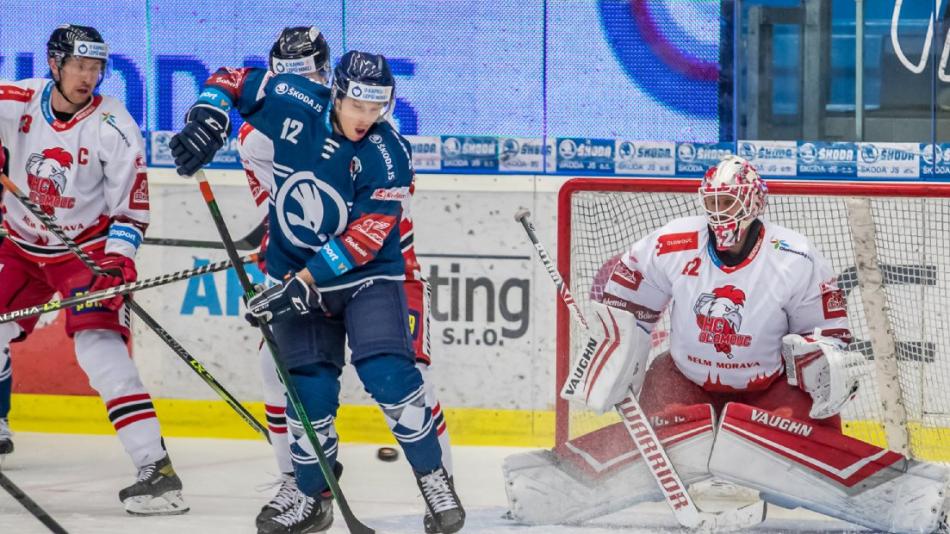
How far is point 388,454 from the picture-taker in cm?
492

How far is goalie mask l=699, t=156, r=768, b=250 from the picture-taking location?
3844 millimetres

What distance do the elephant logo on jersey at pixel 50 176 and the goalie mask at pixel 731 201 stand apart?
1.68 meters

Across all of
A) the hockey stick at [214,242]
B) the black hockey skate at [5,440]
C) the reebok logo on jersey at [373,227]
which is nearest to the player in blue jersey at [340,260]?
the reebok logo on jersey at [373,227]

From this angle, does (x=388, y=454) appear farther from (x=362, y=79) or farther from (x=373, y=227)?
(x=362, y=79)

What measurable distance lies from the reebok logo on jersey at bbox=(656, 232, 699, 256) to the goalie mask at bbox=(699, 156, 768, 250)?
0.20 ft

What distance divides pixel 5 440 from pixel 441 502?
1.70 meters

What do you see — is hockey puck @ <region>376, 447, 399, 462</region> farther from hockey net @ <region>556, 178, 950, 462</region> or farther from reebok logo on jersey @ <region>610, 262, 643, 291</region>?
reebok logo on jersey @ <region>610, 262, 643, 291</region>

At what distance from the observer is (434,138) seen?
206 inches

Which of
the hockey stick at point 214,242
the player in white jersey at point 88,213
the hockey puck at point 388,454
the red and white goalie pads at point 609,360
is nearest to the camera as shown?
the red and white goalie pads at point 609,360

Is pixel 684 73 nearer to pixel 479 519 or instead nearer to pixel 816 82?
pixel 816 82

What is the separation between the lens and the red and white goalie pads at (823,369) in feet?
12.2

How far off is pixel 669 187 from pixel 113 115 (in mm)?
1525

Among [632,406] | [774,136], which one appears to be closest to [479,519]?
[632,406]

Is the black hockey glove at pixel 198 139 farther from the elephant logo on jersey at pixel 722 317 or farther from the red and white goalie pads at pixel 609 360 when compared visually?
the elephant logo on jersey at pixel 722 317
